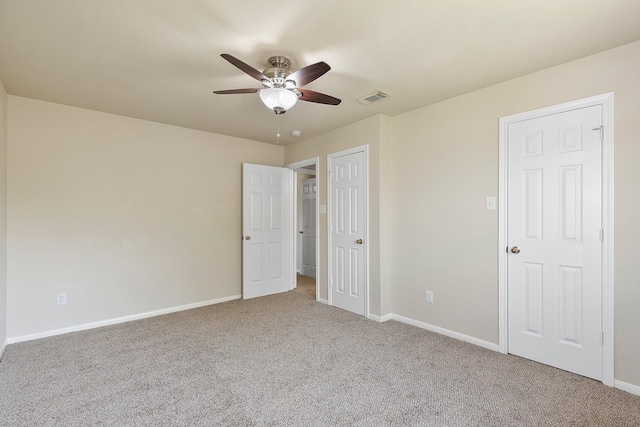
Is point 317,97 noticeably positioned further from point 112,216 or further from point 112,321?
point 112,321

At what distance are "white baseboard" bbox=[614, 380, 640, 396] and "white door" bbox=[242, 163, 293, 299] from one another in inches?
152

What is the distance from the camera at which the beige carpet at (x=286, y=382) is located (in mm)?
1882

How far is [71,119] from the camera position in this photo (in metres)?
3.32

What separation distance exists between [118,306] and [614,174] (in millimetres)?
4873

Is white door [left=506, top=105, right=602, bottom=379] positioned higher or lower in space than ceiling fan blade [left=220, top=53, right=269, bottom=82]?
lower

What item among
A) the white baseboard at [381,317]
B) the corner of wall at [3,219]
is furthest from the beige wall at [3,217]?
the white baseboard at [381,317]

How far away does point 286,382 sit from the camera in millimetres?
2273

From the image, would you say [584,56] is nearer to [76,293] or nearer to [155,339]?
[155,339]

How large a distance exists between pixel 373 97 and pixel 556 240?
6.66ft

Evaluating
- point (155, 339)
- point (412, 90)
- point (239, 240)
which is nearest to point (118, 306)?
point (155, 339)

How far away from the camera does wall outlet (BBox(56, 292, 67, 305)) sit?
127 inches

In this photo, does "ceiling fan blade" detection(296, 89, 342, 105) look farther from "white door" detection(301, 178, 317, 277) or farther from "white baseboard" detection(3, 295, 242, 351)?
"white door" detection(301, 178, 317, 277)

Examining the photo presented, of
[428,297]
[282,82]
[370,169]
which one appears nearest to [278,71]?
[282,82]

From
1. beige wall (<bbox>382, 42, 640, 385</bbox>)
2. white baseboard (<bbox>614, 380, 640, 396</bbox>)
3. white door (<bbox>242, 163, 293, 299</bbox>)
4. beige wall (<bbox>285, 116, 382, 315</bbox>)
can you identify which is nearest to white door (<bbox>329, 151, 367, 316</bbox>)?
beige wall (<bbox>285, 116, 382, 315</bbox>)
